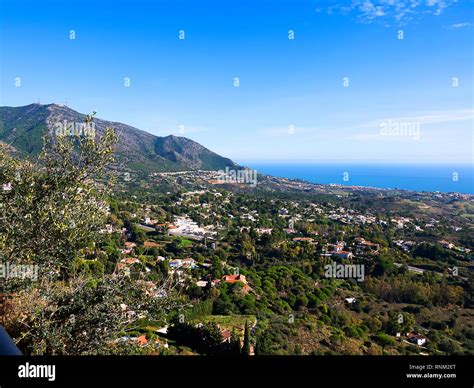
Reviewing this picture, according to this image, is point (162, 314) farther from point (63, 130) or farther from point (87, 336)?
point (63, 130)

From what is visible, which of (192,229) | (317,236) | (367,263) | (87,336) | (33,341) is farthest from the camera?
(317,236)

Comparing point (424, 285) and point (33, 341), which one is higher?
point (33, 341)

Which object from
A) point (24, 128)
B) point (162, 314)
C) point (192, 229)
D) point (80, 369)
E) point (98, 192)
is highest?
point (24, 128)

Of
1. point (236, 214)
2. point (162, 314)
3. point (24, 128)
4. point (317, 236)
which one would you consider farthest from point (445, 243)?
point (24, 128)

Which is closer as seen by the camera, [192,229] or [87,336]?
[87,336]

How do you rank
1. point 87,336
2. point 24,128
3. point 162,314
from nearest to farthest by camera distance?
point 87,336, point 162,314, point 24,128

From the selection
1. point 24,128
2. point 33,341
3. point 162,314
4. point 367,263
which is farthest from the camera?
point 24,128

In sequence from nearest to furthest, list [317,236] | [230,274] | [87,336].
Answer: [87,336], [230,274], [317,236]

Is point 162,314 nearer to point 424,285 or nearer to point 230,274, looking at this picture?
point 230,274

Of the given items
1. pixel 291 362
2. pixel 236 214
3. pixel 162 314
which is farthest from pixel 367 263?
pixel 291 362
